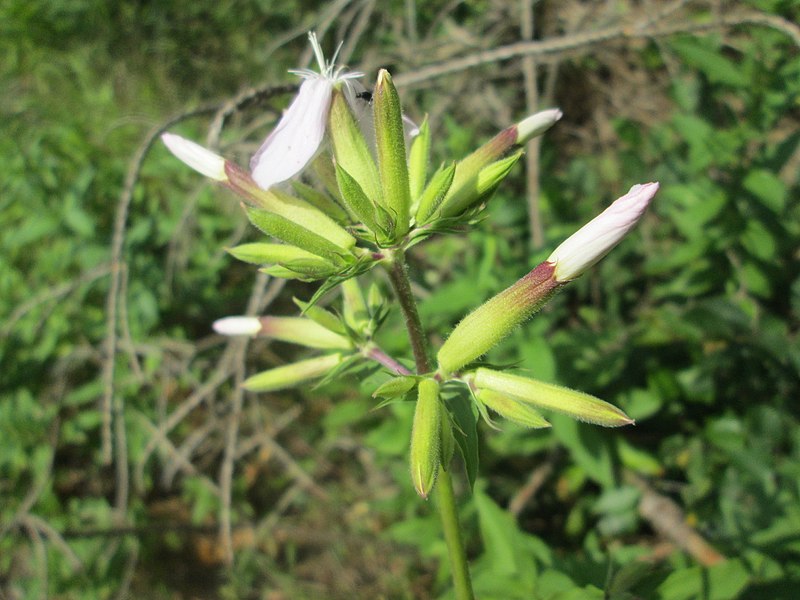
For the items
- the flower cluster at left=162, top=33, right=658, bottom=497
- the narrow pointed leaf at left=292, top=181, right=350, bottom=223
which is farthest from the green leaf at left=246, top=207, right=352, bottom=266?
the narrow pointed leaf at left=292, top=181, right=350, bottom=223

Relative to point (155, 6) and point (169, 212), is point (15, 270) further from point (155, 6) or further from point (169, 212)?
point (155, 6)

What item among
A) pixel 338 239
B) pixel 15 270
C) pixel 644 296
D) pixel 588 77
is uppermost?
pixel 588 77

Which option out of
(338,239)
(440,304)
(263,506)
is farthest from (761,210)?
(263,506)

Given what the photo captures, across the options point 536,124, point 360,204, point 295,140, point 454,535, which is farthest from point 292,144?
point 454,535

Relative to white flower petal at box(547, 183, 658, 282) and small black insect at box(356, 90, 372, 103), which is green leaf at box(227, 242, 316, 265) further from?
white flower petal at box(547, 183, 658, 282)

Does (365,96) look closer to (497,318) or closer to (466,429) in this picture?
(497,318)

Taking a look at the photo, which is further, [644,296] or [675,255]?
[644,296]

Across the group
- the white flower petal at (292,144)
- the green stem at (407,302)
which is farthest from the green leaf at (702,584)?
the white flower petal at (292,144)
